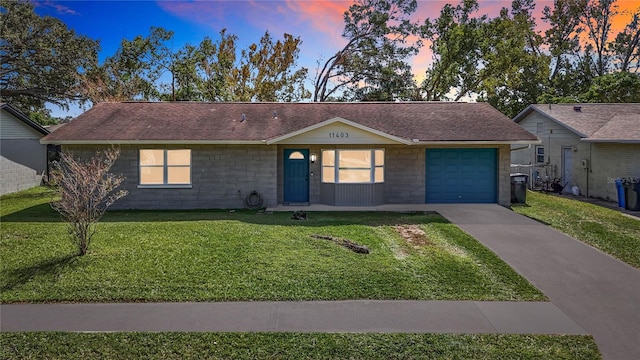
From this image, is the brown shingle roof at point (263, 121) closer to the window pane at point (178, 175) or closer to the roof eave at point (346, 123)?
the roof eave at point (346, 123)

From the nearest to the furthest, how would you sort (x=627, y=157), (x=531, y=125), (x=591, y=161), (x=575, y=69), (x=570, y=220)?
1. (x=570, y=220)
2. (x=627, y=157)
3. (x=591, y=161)
4. (x=531, y=125)
5. (x=575, y=69)

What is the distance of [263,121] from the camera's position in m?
16.9

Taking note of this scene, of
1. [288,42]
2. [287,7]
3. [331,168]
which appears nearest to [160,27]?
[288,42]

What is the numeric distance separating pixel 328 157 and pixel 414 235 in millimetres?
5619

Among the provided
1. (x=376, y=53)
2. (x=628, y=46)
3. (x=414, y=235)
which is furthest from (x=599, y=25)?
(x=414, y=235)

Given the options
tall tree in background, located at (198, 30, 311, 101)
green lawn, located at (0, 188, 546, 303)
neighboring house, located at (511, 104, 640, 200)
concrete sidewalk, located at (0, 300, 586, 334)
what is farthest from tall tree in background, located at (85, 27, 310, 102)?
concrete sidewalk, located at (0, 300, 586, 334)

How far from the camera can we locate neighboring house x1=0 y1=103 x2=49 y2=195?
20.6 metres

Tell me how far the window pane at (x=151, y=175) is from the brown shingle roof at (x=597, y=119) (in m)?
17.3

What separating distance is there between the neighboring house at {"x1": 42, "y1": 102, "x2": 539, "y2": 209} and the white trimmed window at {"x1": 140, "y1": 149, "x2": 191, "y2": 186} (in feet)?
0.12

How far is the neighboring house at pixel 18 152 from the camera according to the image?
2057cm

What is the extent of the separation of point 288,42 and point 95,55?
611 inches

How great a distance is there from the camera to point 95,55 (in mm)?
33781

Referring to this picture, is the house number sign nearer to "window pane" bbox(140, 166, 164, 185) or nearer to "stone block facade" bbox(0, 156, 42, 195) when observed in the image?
"window pane" bbox(140, 166, 164, 185)

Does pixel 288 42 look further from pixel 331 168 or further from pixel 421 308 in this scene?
pixel 421 308
